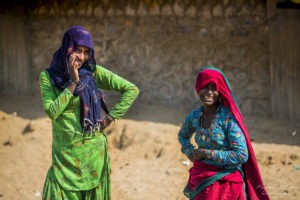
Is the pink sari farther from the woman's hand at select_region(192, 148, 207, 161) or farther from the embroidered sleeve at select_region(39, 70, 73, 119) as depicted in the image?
the embroidered sleeve at select_region(39, 70, 73, 119)

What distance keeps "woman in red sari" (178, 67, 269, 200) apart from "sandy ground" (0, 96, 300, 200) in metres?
2.34

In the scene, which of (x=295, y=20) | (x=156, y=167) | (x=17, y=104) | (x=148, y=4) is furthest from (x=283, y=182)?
(x=17, y=104)

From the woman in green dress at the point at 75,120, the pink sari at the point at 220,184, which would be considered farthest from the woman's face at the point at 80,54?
the pink sari at the point at 220,184

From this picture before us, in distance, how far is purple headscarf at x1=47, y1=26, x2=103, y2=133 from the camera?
167 inches

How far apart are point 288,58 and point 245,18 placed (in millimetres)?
883

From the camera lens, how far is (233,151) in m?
3.81

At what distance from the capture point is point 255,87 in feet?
26.9

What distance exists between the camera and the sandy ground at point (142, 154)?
21.8 feet

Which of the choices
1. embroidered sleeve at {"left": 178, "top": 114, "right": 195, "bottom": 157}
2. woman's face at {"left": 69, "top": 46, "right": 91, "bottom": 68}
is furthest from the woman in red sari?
woman's face at {"left": 69, "top": 46, "right": 91, "bottom": 68}

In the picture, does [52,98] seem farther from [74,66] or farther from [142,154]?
[142,154]

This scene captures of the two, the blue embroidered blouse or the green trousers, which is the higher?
the blue embroidered blouse

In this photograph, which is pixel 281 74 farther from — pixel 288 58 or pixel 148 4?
pixel 148 4

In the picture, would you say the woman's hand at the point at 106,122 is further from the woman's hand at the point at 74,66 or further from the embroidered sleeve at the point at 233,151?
the embroidered sleeve at the point at 233,151

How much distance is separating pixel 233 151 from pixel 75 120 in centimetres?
128
